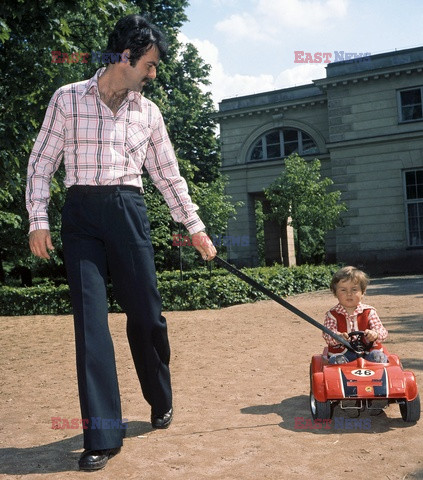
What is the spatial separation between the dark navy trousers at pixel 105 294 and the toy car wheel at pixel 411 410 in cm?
157

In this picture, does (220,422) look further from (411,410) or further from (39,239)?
(39,239)

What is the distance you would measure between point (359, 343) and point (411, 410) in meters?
0.58

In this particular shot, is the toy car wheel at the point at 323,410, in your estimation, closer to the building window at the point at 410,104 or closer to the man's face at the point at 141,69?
the man's face at the point at 141,69

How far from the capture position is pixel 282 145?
29.4 meters

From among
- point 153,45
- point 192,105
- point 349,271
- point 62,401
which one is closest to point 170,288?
point 62,401

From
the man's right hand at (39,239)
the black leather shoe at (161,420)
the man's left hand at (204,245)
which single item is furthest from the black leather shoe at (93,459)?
the man's left hand at (204,245)

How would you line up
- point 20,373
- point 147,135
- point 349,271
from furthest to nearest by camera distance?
point 20,373
point 349,271
point 147,135

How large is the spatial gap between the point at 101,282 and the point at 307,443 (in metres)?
1.56

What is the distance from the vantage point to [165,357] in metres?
3.92

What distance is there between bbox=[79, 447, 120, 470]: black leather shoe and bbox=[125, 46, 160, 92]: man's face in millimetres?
2115

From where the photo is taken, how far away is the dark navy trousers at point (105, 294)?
135 inches

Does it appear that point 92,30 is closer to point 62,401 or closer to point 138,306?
point 62,401

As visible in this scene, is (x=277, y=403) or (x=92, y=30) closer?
(x=277, y=403)

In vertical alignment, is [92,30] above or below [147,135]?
above
